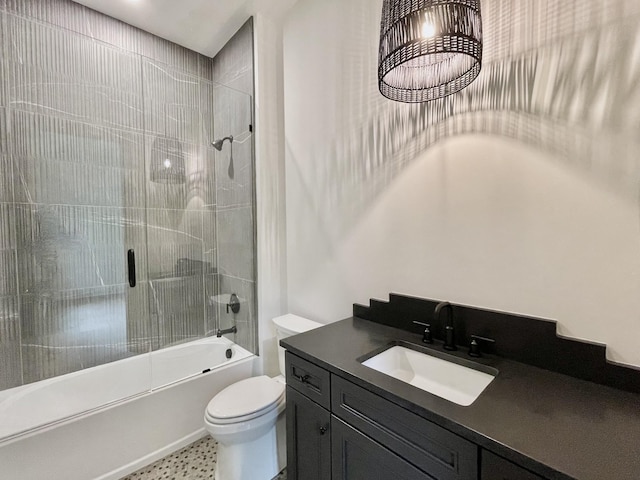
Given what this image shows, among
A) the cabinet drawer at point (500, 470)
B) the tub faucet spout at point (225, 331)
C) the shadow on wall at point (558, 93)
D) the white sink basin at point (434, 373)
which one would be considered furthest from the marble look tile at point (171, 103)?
the cabinet drawer at point (500, 470)

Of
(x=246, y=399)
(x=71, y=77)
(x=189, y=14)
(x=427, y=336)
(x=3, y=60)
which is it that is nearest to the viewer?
(x=427, y=336)

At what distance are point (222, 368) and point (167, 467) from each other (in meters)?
0.60

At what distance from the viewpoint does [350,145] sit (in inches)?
68.2

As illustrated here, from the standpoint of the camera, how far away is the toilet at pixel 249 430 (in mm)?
1427

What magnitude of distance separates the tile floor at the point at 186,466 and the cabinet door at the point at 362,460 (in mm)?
805

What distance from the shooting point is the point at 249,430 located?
1.44 m

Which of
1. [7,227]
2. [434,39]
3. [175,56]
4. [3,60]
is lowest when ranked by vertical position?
[7,227]

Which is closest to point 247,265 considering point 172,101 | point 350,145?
point 350,145

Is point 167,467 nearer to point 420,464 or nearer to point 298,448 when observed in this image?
point 298,448

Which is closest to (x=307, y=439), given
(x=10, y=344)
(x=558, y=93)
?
(x=558, y=93)

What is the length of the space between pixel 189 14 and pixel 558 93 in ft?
8.30

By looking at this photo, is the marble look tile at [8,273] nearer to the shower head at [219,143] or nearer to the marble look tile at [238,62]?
the shower head at [219,143]

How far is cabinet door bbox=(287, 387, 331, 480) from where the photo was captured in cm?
112

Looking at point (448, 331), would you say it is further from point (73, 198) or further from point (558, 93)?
point (73, 198)
